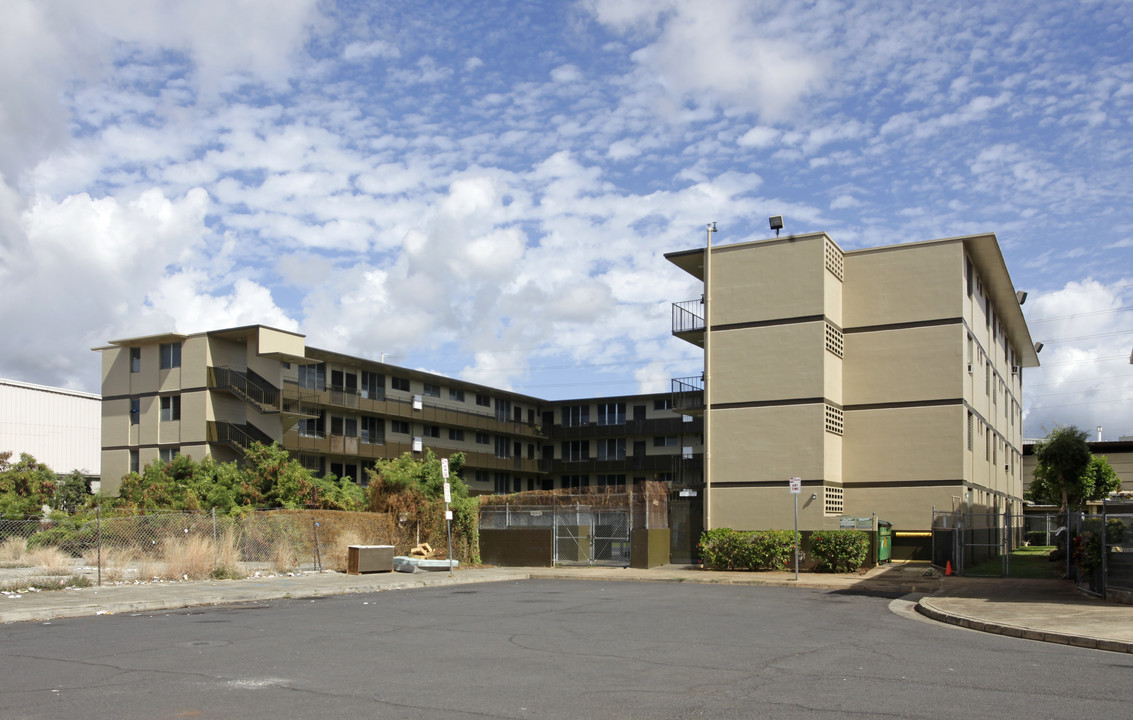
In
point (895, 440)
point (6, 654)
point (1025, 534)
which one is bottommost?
point (1025, 534)

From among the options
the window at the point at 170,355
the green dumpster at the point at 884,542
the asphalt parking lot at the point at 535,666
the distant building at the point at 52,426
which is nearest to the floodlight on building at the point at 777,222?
the green dumpster at the point at 884,542

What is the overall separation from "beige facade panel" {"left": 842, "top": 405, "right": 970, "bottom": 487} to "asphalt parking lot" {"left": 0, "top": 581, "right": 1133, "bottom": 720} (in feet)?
57.1

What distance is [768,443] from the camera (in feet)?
112

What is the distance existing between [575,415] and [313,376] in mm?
23604

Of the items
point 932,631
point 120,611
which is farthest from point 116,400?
point 932,631

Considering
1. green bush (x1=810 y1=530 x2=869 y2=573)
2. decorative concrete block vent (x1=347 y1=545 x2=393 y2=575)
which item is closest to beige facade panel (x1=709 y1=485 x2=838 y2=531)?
green bush (x1=810 y1=530 x2=869 y2=573)

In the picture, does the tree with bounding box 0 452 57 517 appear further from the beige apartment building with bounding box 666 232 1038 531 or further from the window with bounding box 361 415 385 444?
the beige apartment building with bounding box 666 232 1038 531

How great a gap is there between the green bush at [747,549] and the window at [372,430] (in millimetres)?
28576

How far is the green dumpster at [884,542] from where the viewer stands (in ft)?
104

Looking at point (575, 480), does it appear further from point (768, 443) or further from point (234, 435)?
point (768, 443)

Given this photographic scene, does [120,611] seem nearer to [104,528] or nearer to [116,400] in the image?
[104,528]

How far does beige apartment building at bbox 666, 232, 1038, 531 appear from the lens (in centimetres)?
3378

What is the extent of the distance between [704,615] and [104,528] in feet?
69.2

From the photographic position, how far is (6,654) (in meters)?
12.1
